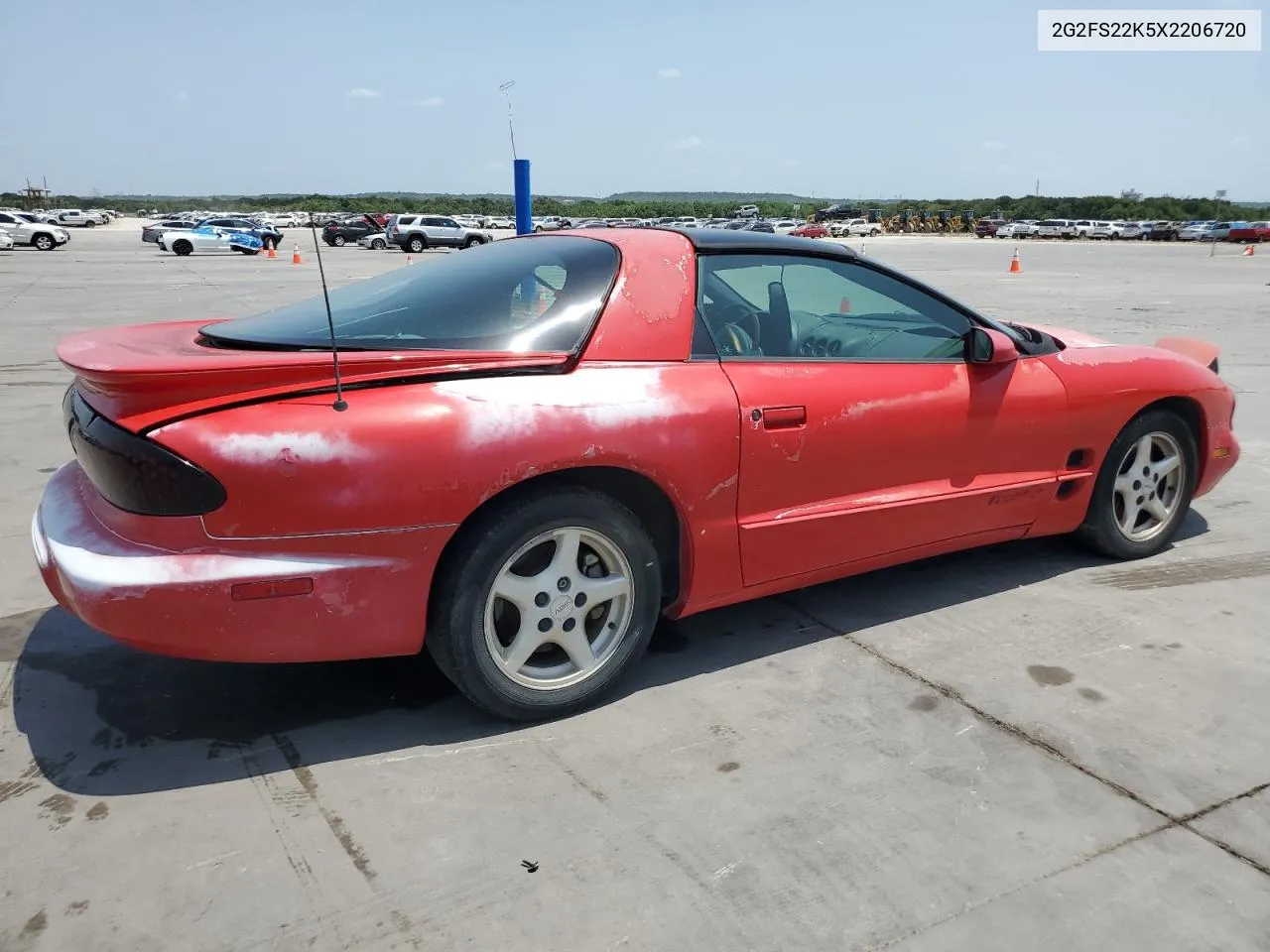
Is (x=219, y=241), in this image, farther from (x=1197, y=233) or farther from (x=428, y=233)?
(x=1197, y=233)

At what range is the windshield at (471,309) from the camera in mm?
2791

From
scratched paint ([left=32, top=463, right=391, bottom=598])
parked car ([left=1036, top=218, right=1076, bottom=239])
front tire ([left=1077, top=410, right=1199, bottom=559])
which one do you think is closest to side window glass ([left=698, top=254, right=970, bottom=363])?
front tire ([left=1077, top=410, right=1199, bottom=559])

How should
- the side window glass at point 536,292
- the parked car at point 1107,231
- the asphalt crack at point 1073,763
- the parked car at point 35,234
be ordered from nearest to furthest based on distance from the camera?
the asphalt crack at point 1073,763 → the side window glass at point 536,292 → the parked car at point 35,234 → the parked car at point 1107,231

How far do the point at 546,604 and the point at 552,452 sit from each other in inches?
18.3

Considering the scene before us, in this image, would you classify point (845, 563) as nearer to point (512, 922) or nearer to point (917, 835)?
point (917, 835)

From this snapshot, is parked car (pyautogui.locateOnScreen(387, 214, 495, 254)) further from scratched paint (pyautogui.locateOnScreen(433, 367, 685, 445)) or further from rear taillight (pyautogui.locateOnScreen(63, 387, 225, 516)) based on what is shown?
rear taillight (pyautogui.locateOnScreen(63, 387, 225, 516))

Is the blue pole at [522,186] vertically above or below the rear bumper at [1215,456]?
above

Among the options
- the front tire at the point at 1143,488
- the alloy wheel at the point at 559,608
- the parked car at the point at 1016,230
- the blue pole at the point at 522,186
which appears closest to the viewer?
the alloy wheel at the point at 559,608

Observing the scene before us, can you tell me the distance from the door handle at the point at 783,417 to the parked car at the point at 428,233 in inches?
1403

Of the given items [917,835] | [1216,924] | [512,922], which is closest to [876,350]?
[917,835]

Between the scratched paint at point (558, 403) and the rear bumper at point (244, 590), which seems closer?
the rear bumper at point (244, 590)

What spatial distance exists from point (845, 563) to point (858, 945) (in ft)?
5.10

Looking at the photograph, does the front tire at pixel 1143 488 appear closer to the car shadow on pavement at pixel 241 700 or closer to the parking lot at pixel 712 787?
the parking lot at pixel 712 787

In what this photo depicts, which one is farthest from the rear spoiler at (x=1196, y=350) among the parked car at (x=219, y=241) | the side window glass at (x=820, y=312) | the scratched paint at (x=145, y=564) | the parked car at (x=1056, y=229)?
the parked car at (x=1056, y=229)
